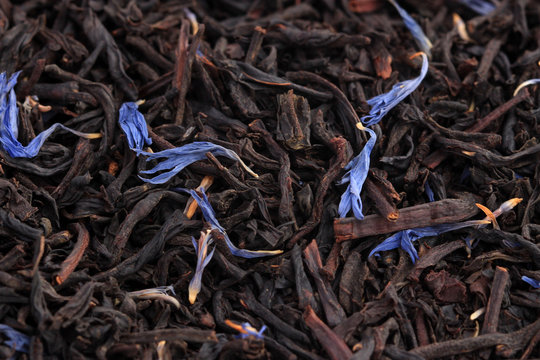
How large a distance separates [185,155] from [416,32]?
1580mm

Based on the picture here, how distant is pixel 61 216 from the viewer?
8.04 ft

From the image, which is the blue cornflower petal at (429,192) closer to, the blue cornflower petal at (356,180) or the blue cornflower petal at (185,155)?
the blue cornflower petal at (356,180)

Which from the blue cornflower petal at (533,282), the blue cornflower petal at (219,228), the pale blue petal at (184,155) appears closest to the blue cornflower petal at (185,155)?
the pale blue petal at (184,155)

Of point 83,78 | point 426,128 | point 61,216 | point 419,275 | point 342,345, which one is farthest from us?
point 83,78

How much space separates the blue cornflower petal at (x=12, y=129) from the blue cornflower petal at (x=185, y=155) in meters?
0.39

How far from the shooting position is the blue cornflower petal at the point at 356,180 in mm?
2322

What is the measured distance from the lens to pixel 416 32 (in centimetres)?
317

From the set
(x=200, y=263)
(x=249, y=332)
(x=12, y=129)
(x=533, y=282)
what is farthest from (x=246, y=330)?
(x=12, y=129)

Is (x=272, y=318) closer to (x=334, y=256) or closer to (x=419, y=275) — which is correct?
(x=334, y=256)

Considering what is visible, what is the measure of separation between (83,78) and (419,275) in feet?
6.13

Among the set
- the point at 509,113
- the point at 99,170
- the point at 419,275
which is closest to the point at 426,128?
the point at 509,113

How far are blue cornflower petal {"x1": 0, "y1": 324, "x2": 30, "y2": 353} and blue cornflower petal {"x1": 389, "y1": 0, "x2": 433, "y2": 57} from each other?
240cm

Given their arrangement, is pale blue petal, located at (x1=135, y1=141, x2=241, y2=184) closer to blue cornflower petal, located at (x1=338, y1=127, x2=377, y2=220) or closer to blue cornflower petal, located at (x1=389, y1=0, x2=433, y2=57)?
blue cornflower petal, located at (x1=338, y1=127, x2=377, y2=220)

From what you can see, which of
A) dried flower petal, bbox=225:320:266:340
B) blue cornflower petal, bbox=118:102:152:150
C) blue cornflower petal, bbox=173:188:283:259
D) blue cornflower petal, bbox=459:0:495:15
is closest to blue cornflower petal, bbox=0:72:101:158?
blue cornflower petal, bbox=118:102:152:150
